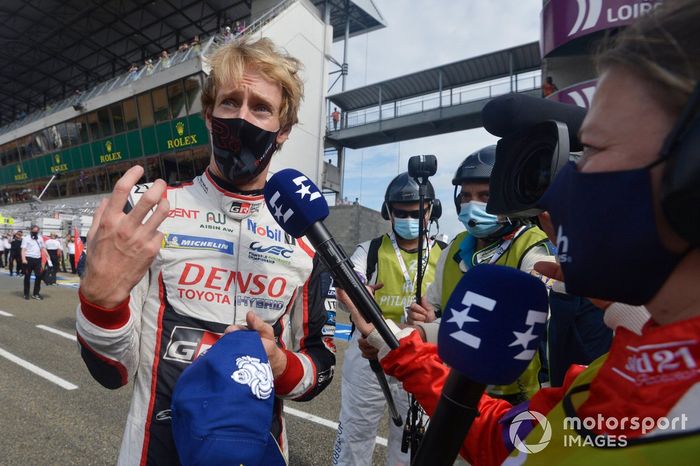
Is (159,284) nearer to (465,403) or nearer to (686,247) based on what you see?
(465,403)

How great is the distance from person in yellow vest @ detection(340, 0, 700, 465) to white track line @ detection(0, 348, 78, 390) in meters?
4.91

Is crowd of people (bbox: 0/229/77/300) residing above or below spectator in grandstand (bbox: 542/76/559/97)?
below

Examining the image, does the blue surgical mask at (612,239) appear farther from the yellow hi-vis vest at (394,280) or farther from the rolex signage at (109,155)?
the rolex signage at (109,155)

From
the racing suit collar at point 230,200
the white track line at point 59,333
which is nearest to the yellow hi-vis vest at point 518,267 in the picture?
the racing suit collar at point 230,200

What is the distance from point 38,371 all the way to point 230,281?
4733 millimetres

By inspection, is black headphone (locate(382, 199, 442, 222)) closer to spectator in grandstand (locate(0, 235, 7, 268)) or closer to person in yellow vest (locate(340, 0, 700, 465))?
person in yellow vest (locate(340, 0, 700, 465))

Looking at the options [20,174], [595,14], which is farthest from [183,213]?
[20,174]

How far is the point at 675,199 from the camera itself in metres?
0.56

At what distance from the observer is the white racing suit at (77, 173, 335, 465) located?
1223 mm

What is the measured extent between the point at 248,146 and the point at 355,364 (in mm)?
2078

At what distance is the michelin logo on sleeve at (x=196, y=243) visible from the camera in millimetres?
1331

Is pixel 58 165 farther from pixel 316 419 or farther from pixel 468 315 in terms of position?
pixel 468 315

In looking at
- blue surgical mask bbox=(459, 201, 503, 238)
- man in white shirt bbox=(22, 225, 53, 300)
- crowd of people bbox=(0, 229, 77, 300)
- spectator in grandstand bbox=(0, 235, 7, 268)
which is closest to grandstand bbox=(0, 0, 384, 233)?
spectator in grandstand bbox=(0, 235, 7, 268)

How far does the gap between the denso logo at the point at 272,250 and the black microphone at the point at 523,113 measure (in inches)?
31.8
